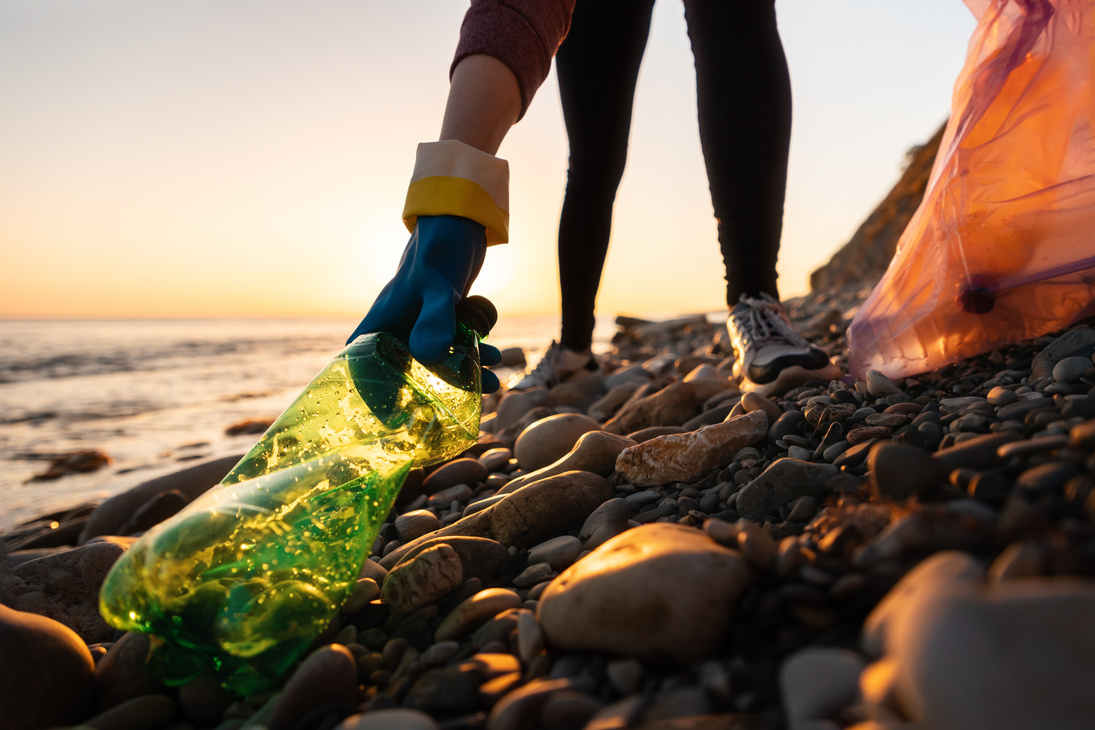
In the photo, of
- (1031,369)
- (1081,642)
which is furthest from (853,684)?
(1031,369)

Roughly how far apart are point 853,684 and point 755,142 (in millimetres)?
2048

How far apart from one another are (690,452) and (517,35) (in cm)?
131

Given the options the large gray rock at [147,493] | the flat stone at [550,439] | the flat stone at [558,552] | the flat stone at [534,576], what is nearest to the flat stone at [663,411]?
the flat stone at [550,439]

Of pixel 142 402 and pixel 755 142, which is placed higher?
pixel 755 142

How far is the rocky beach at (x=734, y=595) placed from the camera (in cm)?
56

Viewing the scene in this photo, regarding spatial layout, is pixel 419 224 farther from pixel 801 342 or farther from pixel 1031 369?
pixel 1031 369

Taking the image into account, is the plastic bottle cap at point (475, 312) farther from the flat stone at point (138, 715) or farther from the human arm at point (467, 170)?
the flat stone at point (138, 715)

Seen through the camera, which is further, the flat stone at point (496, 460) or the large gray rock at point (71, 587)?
the flat stone at point (496, 460)

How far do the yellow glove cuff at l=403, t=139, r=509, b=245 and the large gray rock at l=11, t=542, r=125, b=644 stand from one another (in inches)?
50.6

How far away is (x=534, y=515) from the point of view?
1409 mm

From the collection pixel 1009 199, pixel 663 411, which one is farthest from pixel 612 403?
pixel 1009 199

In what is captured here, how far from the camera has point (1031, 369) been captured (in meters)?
1.47

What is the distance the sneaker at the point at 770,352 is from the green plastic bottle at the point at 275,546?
1075mm

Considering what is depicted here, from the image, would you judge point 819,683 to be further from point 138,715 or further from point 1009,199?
point 1009,199
